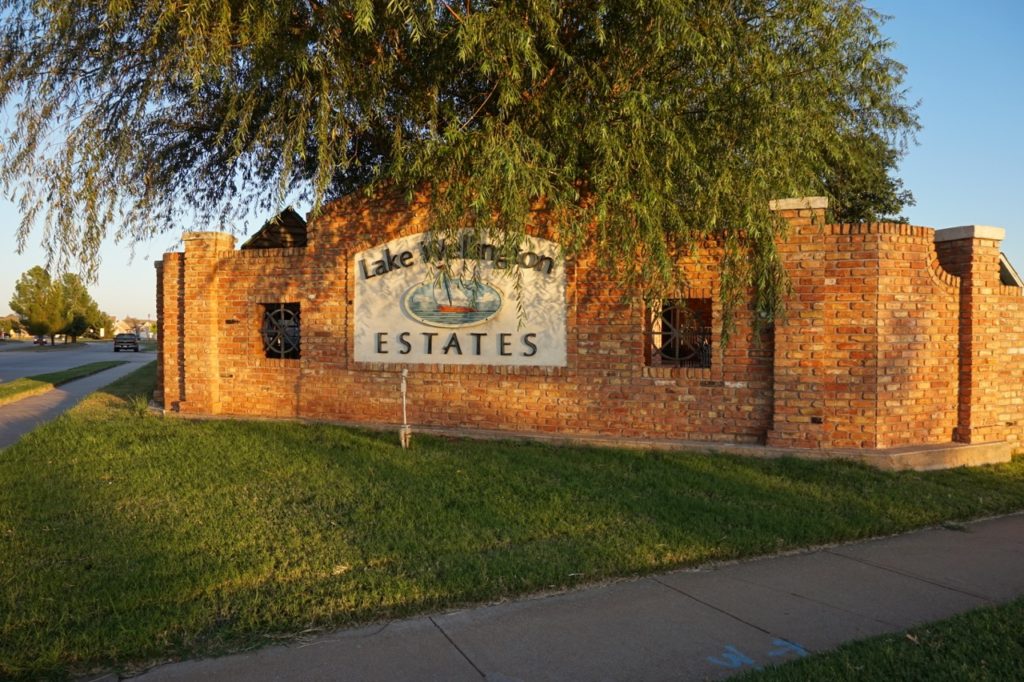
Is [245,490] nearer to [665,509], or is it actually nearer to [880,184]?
[665,509]

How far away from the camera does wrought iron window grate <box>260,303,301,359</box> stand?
11.8 m

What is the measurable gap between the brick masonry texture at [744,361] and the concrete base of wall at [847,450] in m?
0.14

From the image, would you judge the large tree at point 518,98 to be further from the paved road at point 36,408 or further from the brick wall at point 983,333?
the paved road at point 36,408

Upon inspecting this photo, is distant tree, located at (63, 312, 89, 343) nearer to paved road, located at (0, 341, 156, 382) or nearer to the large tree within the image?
paved road, located at (0, 341, 156, 382)

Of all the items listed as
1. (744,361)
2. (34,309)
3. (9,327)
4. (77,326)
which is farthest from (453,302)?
(9,327)

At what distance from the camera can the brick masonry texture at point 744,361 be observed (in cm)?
862

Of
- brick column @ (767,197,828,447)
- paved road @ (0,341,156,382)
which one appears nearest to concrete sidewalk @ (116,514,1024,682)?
brick column @ (767,197,828,447)

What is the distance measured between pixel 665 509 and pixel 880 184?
14478 millimetres

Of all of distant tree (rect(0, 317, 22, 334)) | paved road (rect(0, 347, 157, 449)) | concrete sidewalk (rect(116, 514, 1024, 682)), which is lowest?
concrete sidewalk (rect(116, 514, 1024, 682))

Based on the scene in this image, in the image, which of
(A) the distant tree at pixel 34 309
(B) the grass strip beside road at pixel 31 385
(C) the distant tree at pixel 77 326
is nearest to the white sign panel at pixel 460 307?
(B) the grass strip beside road at pixel 31 385

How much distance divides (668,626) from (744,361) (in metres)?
5.31

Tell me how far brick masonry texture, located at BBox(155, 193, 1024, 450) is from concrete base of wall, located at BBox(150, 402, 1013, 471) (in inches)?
5.4

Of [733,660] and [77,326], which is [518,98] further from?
[77,326]

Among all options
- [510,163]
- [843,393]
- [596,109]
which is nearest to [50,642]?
[510,163]
